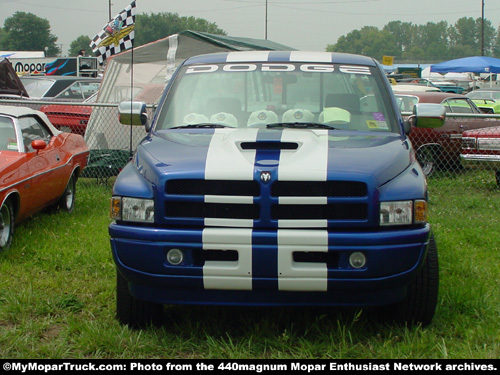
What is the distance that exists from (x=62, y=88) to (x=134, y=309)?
581 inches

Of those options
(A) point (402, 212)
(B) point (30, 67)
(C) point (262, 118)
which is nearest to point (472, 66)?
(B) point (30, 67)

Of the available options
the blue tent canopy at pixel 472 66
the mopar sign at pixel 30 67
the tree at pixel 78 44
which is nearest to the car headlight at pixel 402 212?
the blue tent canopy at pixel 472 66

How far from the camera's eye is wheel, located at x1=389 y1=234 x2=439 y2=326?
3.88 meters

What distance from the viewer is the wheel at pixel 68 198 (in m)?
8.09

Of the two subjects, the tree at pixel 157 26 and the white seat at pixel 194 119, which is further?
the tree at pixel 157 26

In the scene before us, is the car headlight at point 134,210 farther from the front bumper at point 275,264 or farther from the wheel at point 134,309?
the wheel at point 134,309

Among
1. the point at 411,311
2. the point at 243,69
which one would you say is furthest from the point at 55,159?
the point at 411,311

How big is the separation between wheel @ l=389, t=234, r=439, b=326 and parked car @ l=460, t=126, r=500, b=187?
6721 mm

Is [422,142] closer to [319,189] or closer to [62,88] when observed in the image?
[319,189]

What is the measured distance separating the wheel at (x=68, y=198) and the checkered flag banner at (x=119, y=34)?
1.74m

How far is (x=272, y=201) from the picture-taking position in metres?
3.48

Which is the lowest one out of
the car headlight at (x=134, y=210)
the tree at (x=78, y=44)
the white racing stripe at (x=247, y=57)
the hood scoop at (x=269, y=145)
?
the car headlight at (x=134, y=210)

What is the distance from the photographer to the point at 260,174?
3504 millimetres
